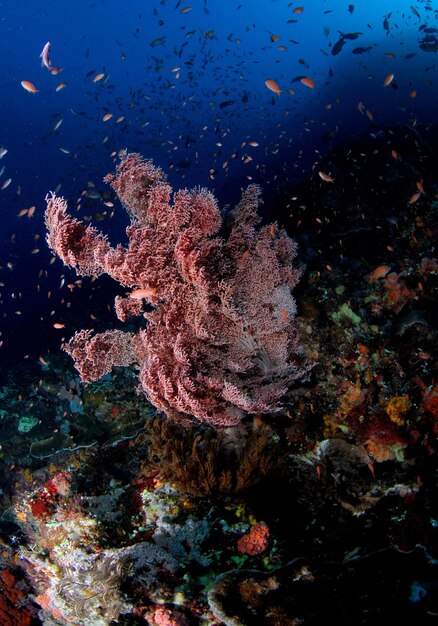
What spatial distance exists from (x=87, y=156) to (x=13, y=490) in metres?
74.7

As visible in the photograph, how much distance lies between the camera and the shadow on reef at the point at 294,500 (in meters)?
3.42

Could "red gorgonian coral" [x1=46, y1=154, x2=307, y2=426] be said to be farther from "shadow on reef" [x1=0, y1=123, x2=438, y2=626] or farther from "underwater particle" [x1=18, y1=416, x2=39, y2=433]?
"underwater particle" [x1=18, y1=416, x2=39, y2=433]

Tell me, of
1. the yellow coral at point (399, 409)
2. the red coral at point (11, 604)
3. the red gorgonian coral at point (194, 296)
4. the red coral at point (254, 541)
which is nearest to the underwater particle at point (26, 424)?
the red coral at point (11, 604)

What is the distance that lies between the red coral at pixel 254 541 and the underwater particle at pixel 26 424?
366 inches

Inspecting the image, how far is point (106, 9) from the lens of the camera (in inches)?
2470

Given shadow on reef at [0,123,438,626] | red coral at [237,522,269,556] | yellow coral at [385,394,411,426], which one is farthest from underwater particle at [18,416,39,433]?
yellow coral at [385,394,411,426]

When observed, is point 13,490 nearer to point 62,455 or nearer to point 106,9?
point 62,455

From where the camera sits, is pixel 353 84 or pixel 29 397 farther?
pixel 353 84

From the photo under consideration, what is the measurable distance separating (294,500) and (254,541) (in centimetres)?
87

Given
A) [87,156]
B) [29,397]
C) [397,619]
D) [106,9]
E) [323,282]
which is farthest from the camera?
[87,156]

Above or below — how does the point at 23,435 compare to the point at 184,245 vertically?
below

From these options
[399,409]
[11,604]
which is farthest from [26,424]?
[399,409]

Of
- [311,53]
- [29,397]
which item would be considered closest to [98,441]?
[29,397]

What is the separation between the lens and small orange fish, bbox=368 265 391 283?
553cm
